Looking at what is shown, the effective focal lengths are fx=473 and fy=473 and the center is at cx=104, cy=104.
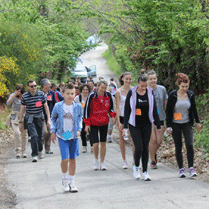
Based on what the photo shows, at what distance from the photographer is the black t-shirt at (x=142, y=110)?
8727mm

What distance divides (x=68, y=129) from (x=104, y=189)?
1209 mm

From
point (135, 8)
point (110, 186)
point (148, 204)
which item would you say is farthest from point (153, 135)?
point (135, 8)

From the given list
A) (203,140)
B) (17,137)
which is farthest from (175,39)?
(17,137)

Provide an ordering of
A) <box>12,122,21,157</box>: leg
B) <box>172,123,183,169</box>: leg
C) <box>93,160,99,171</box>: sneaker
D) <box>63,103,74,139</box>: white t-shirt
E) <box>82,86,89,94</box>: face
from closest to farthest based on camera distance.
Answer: <box>63,103,74,139</box>: white t-shirt < <box>172,123,183,169</box>: leg < <box>93,160,99,171</box>: sneaker < <box>12,122,21,157</box>: leg < <box>82,86,89,94</box>: face

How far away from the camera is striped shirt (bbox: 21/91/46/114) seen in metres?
11.7

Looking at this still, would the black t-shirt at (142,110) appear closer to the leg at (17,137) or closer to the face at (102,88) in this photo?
the face at (102,88)

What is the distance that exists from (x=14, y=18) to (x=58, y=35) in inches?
230

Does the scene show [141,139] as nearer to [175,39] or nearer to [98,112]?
[98,112]

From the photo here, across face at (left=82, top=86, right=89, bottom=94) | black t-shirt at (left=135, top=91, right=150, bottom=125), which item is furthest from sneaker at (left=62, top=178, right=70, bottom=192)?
face at (left=82, top=86, right=89, bottom=94)

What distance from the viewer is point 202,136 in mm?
11953

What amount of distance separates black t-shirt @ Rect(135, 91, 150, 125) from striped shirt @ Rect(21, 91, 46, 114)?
12.3ft

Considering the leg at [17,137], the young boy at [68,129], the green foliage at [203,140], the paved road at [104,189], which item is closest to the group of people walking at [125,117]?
the young boy at [68,129]

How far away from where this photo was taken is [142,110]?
28.7ft

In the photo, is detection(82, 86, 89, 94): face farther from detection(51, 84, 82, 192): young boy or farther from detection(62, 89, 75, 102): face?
detection(62, 89, 75, 102): face
